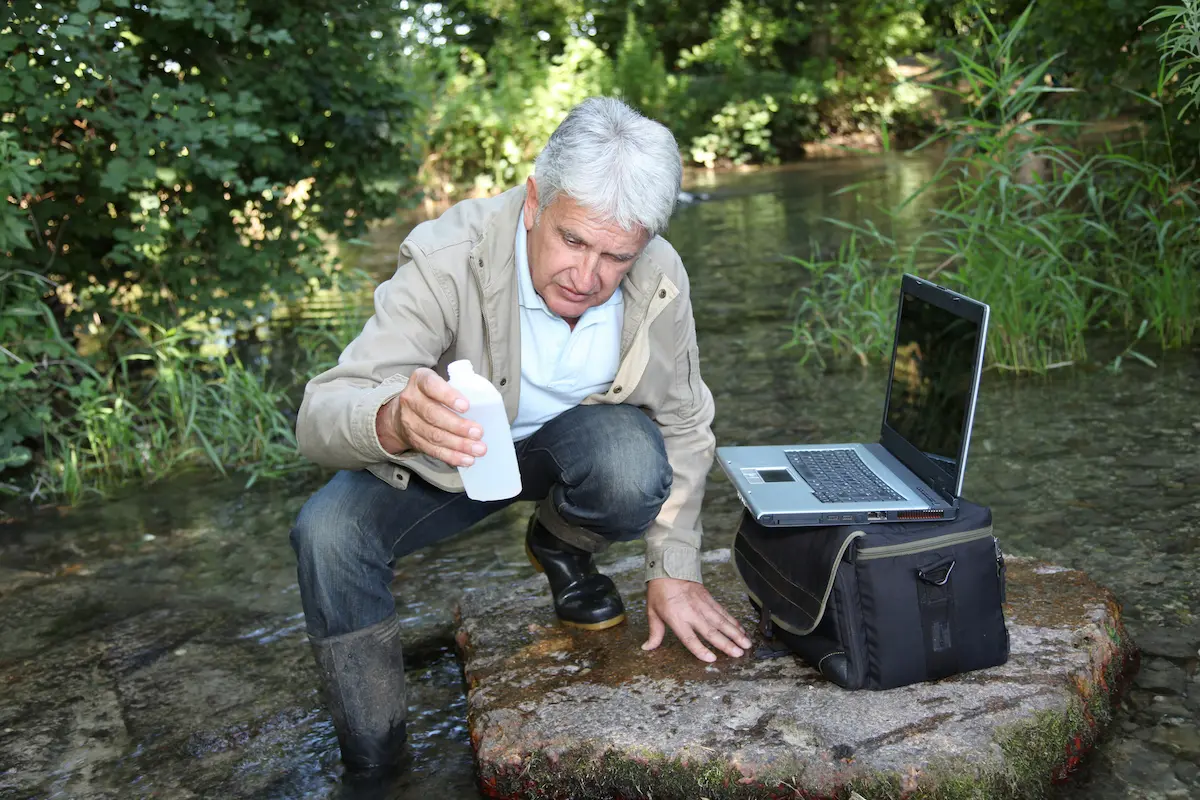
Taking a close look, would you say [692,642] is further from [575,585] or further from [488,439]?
[488,439]

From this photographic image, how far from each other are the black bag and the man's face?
0.68 meters

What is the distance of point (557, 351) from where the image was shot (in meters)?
2.61

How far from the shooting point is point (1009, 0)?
6.27 m

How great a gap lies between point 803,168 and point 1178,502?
40.6ft

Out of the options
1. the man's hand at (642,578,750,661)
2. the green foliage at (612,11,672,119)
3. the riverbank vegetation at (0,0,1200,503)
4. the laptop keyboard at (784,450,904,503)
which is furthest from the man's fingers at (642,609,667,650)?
the green foliage at (612,11,672,119)

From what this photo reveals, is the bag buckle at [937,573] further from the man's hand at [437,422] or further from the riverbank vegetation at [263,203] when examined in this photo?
the riverbank vegetation at [263,203]

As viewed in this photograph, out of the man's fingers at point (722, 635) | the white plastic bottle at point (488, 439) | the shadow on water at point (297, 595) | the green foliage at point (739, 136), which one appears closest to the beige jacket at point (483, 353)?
the man's fingers at point (722, 635)

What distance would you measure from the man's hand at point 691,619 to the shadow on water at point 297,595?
1.67ft

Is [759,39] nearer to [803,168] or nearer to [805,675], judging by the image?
[803,168]

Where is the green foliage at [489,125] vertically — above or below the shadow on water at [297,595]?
above

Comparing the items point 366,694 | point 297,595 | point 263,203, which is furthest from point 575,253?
point 263,203

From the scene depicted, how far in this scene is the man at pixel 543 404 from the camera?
7.61ft

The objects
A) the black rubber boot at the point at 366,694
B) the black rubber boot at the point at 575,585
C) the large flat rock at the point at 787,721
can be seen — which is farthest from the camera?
the black rubber boot at the point at 575,585

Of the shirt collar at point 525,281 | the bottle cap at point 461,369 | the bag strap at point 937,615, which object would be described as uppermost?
the shirt collar at point 525,281
